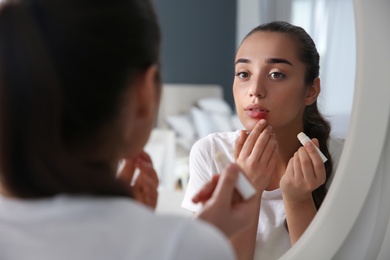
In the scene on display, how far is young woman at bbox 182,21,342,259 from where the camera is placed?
2.64 feet

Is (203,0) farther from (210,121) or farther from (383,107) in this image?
(383,107)

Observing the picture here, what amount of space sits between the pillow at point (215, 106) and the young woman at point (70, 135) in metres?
3.46

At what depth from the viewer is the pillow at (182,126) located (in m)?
3.87

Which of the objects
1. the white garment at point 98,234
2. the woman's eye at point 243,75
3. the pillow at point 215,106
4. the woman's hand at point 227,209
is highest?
the white garment at point 98,234

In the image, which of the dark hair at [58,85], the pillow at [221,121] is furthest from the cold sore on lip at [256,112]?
the pillow at [221,121]

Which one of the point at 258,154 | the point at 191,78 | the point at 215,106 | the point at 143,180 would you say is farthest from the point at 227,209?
the point at 191,78

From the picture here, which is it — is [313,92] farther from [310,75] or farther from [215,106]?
[215,106]

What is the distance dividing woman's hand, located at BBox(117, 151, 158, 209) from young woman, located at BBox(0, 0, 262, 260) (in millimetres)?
189

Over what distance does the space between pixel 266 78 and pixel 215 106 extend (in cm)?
306

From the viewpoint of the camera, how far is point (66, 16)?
44 centimetres

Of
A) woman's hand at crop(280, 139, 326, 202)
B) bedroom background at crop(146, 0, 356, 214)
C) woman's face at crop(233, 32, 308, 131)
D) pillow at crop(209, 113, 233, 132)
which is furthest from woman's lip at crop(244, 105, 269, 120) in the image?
pillow at crop(209, 113, 233, 132)

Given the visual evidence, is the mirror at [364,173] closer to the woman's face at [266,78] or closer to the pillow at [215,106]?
the woman's face at [266,78]

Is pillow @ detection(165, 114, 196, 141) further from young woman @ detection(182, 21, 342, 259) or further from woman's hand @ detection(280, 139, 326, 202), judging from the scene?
woman's hand @ detection(280, 139, 326, 202)

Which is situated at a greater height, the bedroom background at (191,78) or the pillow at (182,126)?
the bedroom background at (191,78)
